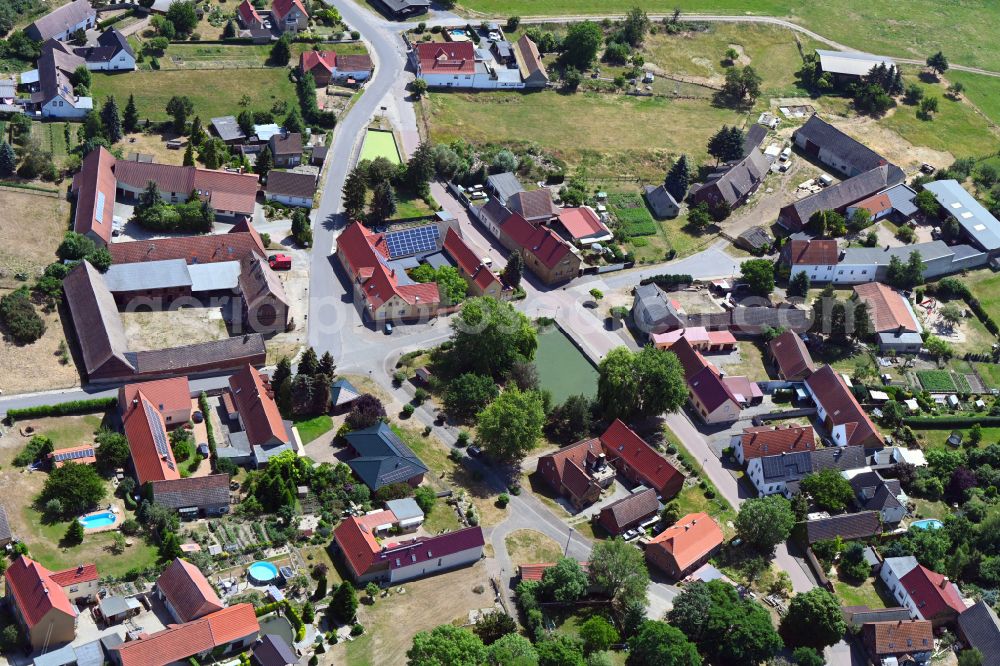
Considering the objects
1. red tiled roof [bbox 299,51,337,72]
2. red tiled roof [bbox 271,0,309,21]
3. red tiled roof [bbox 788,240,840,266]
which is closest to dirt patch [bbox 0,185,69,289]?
red tiled roof [bbox 299,51,337,72]

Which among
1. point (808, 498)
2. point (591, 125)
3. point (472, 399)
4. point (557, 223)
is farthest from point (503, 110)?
point (808, 498)

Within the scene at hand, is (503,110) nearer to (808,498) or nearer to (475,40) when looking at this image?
(475,40)

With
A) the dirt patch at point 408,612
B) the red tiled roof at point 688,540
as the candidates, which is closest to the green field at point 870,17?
the red tiled roof at point 688,540

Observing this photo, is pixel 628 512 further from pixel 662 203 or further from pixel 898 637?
pixel 662 203

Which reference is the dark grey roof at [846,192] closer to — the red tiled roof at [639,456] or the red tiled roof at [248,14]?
the red tiled roof at [639,456]

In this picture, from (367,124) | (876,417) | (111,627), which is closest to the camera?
(111,627)

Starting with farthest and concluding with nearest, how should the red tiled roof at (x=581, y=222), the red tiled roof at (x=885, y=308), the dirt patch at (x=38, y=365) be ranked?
the red tiled roof at (x=581, y=222)
the red tiled roof at (x=885, y=308)
the dirt patch at (x=38, y=365)

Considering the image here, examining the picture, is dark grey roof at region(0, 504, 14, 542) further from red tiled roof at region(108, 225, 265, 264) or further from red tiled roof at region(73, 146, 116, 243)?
red tiled roof at region(73, 146, 116, 243)
